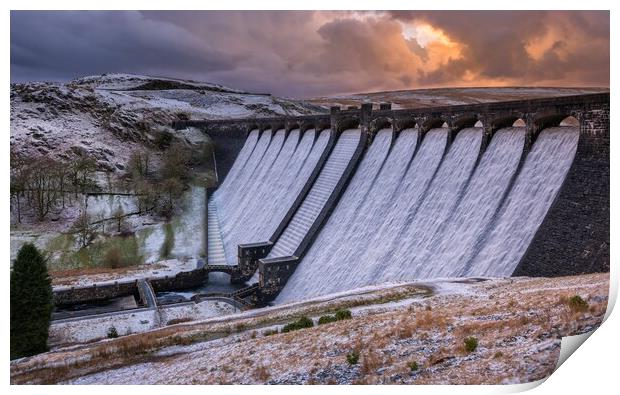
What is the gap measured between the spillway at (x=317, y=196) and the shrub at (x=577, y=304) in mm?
19698

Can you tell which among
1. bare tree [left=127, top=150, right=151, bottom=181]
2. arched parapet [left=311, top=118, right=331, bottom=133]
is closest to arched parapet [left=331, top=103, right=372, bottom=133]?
arched parapet [left=311, top=118, right=331, bottom=133]

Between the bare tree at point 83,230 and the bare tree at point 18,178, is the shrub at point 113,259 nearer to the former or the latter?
the bare tree at point 83,230

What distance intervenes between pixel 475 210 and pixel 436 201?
2828 mm

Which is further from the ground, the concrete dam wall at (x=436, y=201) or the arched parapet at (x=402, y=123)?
the arched parapet at (x=402, y=123)

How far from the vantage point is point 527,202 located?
1736cm

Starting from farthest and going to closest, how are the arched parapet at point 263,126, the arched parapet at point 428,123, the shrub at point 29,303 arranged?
1. the arched parapet at point 263,126
2. the arched parapet at point 428,123
3. the shrub at point 29,303

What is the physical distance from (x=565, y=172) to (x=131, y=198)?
40763 mm

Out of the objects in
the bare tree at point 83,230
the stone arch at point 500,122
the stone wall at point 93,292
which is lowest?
the stone wall at point 93,292

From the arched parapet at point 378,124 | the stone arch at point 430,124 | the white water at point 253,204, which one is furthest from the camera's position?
the white water at point 253,204

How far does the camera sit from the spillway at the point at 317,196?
1222 inches

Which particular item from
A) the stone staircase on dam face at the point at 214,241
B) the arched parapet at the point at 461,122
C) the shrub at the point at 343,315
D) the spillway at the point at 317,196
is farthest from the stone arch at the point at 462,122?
the stone staircase on dam face at the point at 214,241

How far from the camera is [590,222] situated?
47.9ft

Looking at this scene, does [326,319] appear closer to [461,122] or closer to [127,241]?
[461,122]

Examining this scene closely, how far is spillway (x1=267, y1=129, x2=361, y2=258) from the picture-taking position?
3103 centimetres
